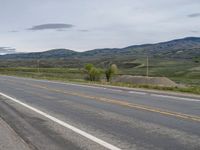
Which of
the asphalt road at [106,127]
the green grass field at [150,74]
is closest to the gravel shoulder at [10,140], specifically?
the asphalt road at [106,127]

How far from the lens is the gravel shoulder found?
7.82 m

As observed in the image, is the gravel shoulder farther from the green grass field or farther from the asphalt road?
the green grass field

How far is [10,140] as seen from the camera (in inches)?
340

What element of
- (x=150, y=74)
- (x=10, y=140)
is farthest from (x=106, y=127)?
(x=150, y=74)

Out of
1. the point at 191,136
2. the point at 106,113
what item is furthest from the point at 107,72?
the point at 191,136

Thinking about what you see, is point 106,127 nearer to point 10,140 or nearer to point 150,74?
point 10,140

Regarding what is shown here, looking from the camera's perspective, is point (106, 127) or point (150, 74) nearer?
point (106, 127)

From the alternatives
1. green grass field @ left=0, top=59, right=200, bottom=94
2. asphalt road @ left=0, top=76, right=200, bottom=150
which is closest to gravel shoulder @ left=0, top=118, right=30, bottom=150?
asphalt road @ left=0, top=76, right=200, bottom=150

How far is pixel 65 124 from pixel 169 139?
340 cm

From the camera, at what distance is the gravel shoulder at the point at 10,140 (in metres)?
7.82

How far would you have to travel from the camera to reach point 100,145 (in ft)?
25.5

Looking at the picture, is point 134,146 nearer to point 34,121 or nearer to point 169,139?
point 169,139

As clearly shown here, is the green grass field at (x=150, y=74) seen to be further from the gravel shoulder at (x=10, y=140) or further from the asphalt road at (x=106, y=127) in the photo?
the gravel shoulder at (x=10, y=140)

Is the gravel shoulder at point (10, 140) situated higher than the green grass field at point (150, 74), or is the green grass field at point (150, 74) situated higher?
the gravel shoulder at point (10, 140)
